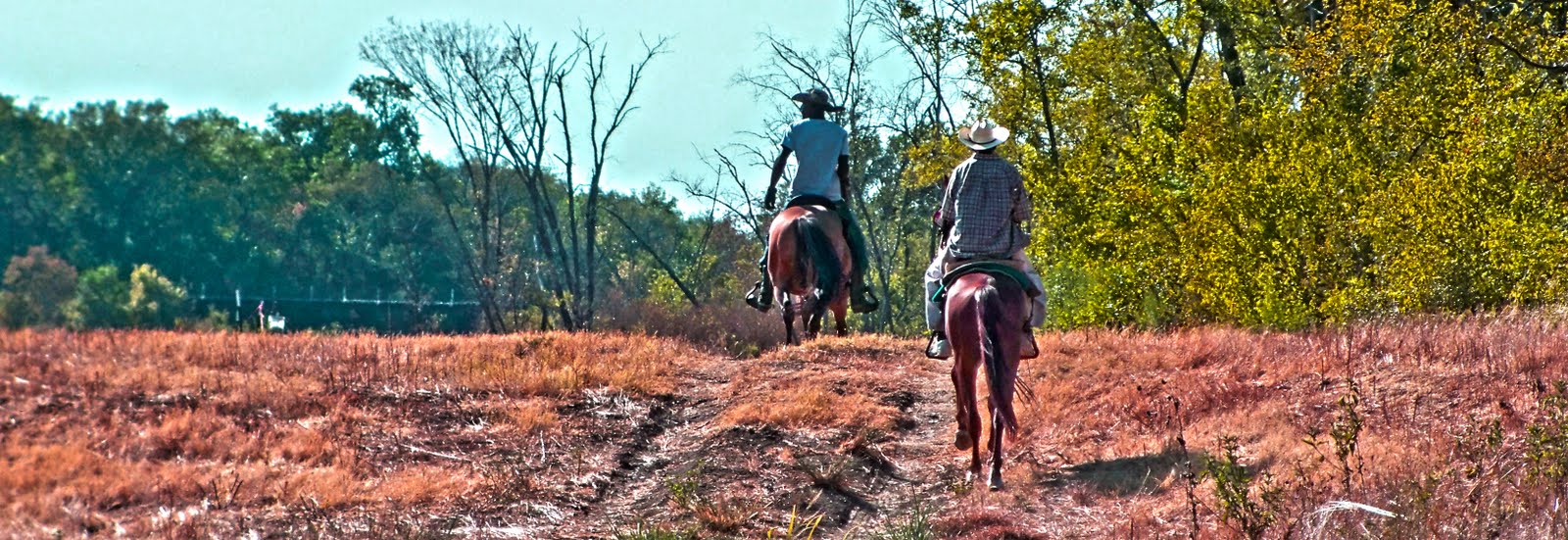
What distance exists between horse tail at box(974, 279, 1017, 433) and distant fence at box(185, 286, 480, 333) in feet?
15.2

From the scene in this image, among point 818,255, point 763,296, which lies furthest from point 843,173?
point 763,296

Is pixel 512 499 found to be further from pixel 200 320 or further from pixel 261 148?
pixel 261 148

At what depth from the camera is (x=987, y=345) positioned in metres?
9.12

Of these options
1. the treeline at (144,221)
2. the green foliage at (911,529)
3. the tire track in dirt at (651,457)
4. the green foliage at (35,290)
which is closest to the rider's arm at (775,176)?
the tire track in dirt at (651,457)

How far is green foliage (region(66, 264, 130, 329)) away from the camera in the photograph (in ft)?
19.9

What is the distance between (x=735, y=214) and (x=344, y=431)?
3909 centimetres

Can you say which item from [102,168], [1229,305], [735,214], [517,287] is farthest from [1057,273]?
[517,287]

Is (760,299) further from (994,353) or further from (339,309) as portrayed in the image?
(339,309)

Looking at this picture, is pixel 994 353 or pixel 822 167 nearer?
pixel 994 353

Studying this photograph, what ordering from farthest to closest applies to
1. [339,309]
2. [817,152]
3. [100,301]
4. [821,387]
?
[339,309], [817,152], [821,387], [100,301]

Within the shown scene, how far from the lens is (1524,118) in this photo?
1602 centimetres

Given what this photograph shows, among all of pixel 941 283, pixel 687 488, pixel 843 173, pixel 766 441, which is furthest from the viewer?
pixel 843 173

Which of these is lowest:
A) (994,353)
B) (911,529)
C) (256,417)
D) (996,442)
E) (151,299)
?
(911,529)

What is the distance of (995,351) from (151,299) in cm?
474
